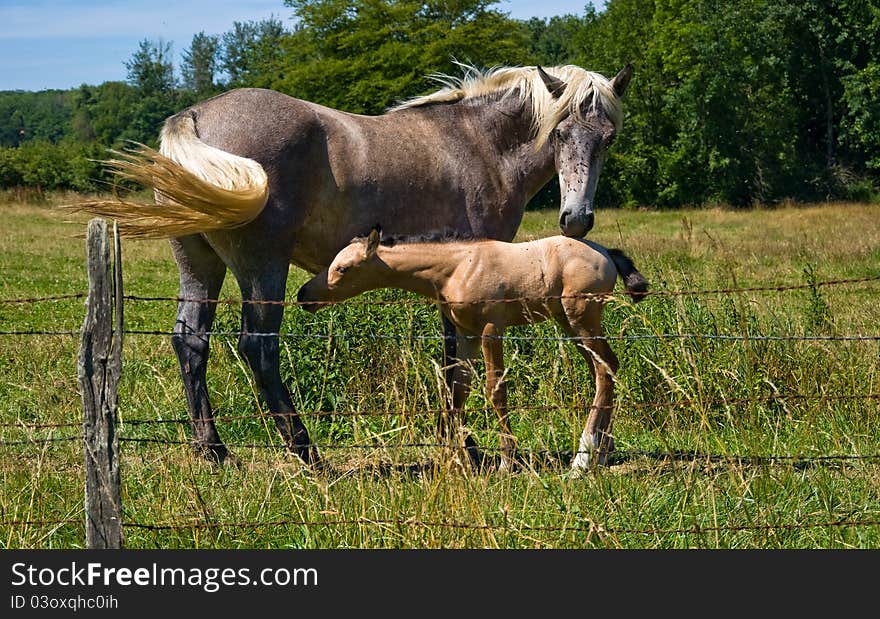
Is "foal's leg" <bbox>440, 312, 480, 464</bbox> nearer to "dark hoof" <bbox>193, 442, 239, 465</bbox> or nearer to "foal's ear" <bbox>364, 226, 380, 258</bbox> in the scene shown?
"foal's ear" <bbox>364, 226, 380, 258</bbox>

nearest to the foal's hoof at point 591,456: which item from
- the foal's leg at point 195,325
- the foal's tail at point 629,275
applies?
the foal's tail at point 629,275

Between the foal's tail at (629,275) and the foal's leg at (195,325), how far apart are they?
8.20ft

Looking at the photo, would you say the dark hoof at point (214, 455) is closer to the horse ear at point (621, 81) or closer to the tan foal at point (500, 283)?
the tan foal at point (500, 283)

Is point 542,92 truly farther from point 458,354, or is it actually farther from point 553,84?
point 458,354

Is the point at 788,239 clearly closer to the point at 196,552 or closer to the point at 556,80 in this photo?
the point at 556,80

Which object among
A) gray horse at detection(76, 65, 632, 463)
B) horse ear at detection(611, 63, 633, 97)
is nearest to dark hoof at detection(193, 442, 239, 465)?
gray horse at detection(76, 65, 632, 463)

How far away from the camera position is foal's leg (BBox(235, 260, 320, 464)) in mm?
5625

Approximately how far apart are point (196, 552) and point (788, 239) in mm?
19955

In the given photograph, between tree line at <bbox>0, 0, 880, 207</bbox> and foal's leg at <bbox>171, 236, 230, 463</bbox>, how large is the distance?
33.5m

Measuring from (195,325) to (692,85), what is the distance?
137 ft

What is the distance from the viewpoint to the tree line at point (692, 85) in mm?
40781

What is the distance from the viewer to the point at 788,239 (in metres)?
21.6

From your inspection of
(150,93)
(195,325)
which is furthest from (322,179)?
(150,93)

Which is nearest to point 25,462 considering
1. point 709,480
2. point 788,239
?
A: point 709,480
